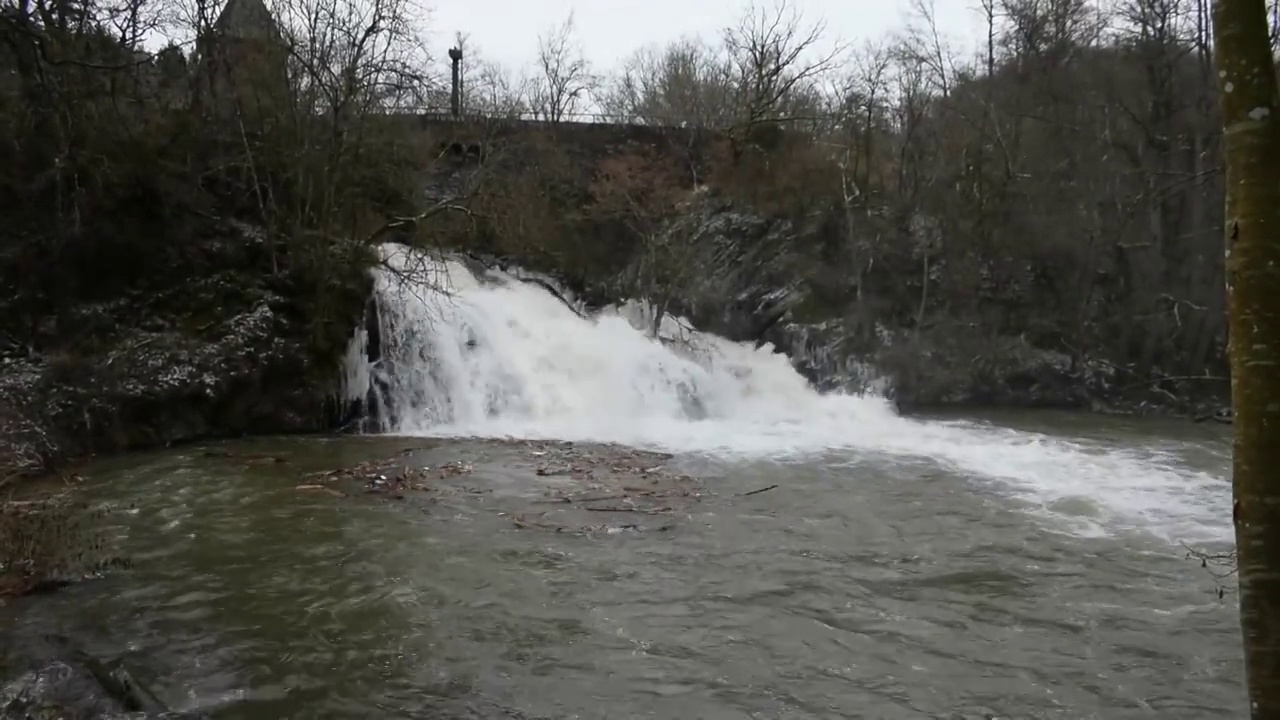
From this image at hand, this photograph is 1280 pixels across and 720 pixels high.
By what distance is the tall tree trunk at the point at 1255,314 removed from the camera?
2.78m

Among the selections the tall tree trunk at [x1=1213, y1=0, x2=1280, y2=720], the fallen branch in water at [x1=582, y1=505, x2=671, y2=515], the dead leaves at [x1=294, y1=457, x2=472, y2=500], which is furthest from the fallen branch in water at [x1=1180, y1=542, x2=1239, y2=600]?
the dead leaves at [x1=294, y1=457, x2=472, y2=500]

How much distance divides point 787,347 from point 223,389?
49.2 ft

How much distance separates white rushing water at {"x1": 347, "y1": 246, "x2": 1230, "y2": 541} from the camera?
1490 centimetres

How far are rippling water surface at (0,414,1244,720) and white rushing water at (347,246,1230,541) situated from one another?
1949 mm

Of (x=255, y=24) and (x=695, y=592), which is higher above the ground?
(x=255, y=24)

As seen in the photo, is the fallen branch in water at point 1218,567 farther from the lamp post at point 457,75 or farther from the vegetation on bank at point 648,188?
the lamp post at point 457,75

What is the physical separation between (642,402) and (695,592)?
42.6 ft

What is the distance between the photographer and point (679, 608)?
7.88m

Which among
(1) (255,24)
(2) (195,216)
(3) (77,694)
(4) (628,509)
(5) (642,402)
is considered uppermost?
(1) (255,24)

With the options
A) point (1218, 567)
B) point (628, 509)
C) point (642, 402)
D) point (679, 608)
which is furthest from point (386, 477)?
point (1218, 567)

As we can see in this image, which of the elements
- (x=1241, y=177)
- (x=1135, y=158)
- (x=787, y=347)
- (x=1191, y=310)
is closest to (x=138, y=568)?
(x=1241, y=177)

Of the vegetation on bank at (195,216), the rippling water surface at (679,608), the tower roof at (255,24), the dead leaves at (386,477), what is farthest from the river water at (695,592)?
the tower roof at (255,24)

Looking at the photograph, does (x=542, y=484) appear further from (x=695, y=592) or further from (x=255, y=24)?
(x=255, y=24)

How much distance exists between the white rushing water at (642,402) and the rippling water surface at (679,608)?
6.40 ft
